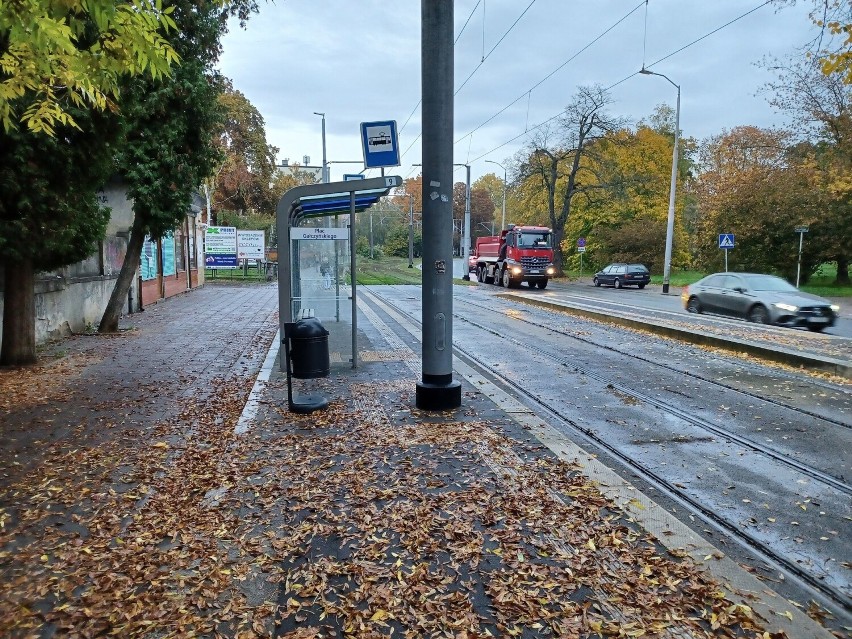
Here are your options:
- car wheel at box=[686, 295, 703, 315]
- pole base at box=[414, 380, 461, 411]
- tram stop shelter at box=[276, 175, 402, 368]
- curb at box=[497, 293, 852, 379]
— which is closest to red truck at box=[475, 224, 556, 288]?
car wheel at box=[686, 295, 703, 315]

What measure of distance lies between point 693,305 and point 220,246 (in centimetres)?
2695

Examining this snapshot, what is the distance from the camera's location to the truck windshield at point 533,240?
33094 mm

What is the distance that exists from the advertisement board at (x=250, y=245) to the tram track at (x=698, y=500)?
3169cm

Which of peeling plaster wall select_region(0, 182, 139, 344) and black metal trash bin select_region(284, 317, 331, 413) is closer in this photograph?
black metal trash bin select_region(284, 317, 331, 413)

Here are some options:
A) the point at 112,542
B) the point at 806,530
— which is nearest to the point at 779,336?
the point at 806,530

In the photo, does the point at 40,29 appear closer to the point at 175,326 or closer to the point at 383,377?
the point at 383,377

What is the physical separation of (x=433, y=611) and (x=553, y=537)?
1.09 meters

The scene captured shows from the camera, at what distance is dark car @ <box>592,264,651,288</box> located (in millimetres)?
38219

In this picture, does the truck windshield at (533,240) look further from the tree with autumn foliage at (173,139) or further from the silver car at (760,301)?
the tree with autumn foliage at (173,139)

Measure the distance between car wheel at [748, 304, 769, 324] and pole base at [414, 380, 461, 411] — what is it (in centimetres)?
1237

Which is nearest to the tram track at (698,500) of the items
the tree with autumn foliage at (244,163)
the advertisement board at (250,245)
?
the advertisement board at (250,245)

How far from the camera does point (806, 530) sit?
163 inches

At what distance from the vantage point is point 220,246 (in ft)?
120

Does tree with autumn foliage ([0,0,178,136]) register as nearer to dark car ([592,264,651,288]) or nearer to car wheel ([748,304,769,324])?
car wheel ([748,304,769,324])
